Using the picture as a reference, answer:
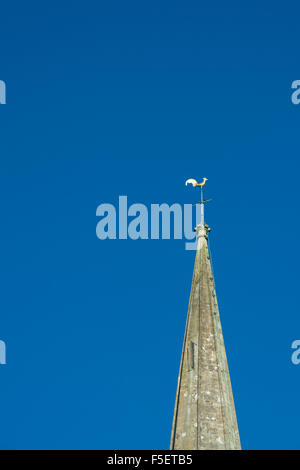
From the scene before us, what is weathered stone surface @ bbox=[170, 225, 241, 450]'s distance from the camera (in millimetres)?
34062

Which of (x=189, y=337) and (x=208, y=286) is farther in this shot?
(x=208, y=286)

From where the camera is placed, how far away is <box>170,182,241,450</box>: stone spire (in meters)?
34.1

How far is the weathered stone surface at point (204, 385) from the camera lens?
34062 mm

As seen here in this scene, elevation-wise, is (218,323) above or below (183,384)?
above

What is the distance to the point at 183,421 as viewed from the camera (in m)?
34.7

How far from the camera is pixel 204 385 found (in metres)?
35.8

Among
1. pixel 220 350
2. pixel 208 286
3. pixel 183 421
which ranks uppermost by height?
pixel 208 286

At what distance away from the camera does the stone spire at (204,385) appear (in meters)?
34.1

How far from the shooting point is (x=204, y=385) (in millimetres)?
35844
